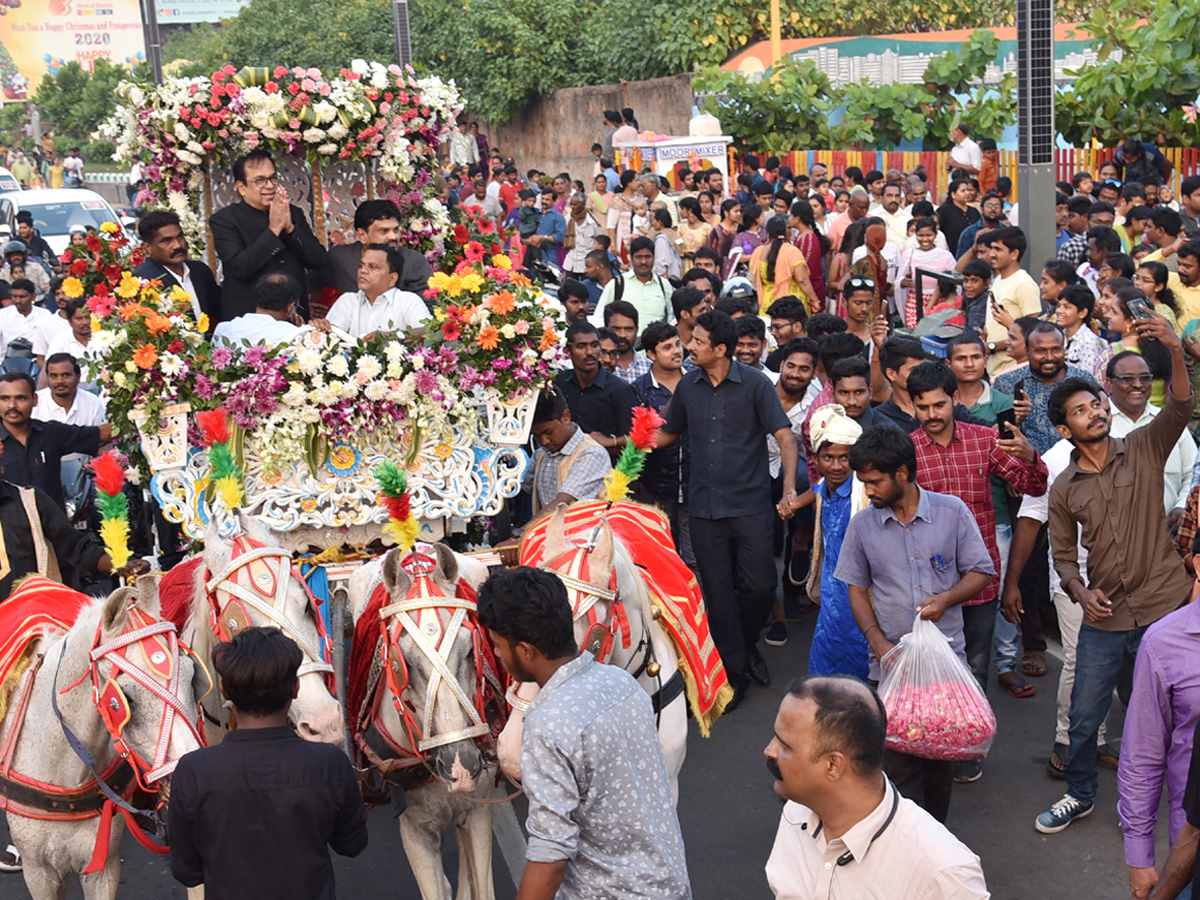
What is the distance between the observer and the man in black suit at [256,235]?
25.1 feet

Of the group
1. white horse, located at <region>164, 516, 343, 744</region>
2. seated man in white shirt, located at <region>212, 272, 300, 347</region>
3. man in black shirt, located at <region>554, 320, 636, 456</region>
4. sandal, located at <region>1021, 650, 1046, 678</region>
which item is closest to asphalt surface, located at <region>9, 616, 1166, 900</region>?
sandal, located at <region>1021, 650, 1046, 678</region>

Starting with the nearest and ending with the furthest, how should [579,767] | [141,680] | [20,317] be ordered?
1. [579,767]
2. [141,680]
3. [20,317]

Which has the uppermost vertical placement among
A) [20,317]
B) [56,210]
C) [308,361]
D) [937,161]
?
[56,210]

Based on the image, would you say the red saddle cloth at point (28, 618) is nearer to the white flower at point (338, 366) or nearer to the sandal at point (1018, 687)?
the white flower at point (338, 366)

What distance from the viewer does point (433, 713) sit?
442 cm

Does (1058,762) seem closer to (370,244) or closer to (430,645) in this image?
(430,645)

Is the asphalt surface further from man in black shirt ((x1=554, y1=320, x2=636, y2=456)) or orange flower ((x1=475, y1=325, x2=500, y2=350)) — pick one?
orange flower ((x1=475, y1=325, x2=500, y2=350))

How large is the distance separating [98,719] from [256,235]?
13.8 feet

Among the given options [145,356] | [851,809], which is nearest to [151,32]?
[145,356]

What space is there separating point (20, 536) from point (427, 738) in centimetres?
243

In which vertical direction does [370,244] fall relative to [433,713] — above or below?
above

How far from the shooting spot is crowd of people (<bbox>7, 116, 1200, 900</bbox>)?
11.1 feet

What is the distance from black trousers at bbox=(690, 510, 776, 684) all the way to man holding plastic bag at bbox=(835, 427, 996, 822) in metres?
1.83

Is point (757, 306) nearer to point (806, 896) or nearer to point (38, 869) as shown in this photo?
point (38, 869)
